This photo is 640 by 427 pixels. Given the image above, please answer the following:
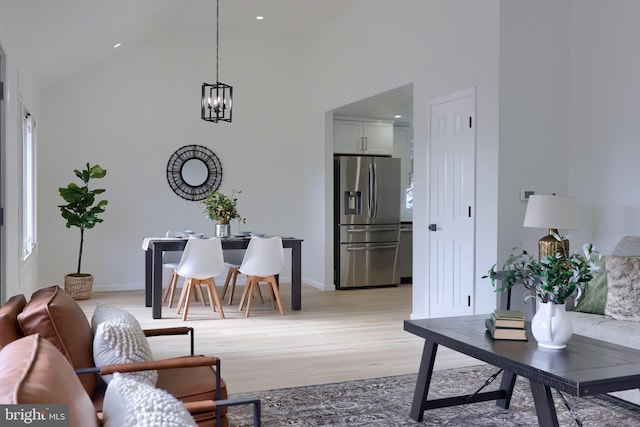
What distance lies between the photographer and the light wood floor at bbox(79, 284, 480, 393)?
4008 millimetres

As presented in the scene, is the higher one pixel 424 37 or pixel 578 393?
pixel 424 37

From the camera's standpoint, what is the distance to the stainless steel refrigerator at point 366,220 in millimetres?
7910

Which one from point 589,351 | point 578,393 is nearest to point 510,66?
point 589,351

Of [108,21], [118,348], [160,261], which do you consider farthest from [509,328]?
[108,21]

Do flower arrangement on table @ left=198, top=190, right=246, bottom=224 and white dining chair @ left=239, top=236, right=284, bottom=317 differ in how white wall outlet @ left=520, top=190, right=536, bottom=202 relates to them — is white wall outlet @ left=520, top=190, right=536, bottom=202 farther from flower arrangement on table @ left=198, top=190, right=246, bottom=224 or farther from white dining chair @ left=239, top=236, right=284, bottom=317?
flower arrangement on table @ left=198, top=190, right=246, bottom=224

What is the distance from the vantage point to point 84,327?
2.29 m

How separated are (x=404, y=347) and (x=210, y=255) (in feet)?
7.11

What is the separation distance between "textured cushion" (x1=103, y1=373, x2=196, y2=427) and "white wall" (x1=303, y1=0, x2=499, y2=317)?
147 inches

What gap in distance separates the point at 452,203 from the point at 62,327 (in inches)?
150

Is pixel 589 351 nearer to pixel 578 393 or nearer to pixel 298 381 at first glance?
pixel 578 393

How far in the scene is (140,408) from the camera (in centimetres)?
137

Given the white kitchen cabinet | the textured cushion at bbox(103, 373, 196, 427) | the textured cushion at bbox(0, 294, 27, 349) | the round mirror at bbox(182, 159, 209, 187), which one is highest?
the white kitchen cabinet

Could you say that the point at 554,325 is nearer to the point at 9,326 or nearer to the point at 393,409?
the point at 393,409

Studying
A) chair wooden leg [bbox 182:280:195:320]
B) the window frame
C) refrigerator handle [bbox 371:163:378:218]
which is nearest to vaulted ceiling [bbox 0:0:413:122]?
the window frame
